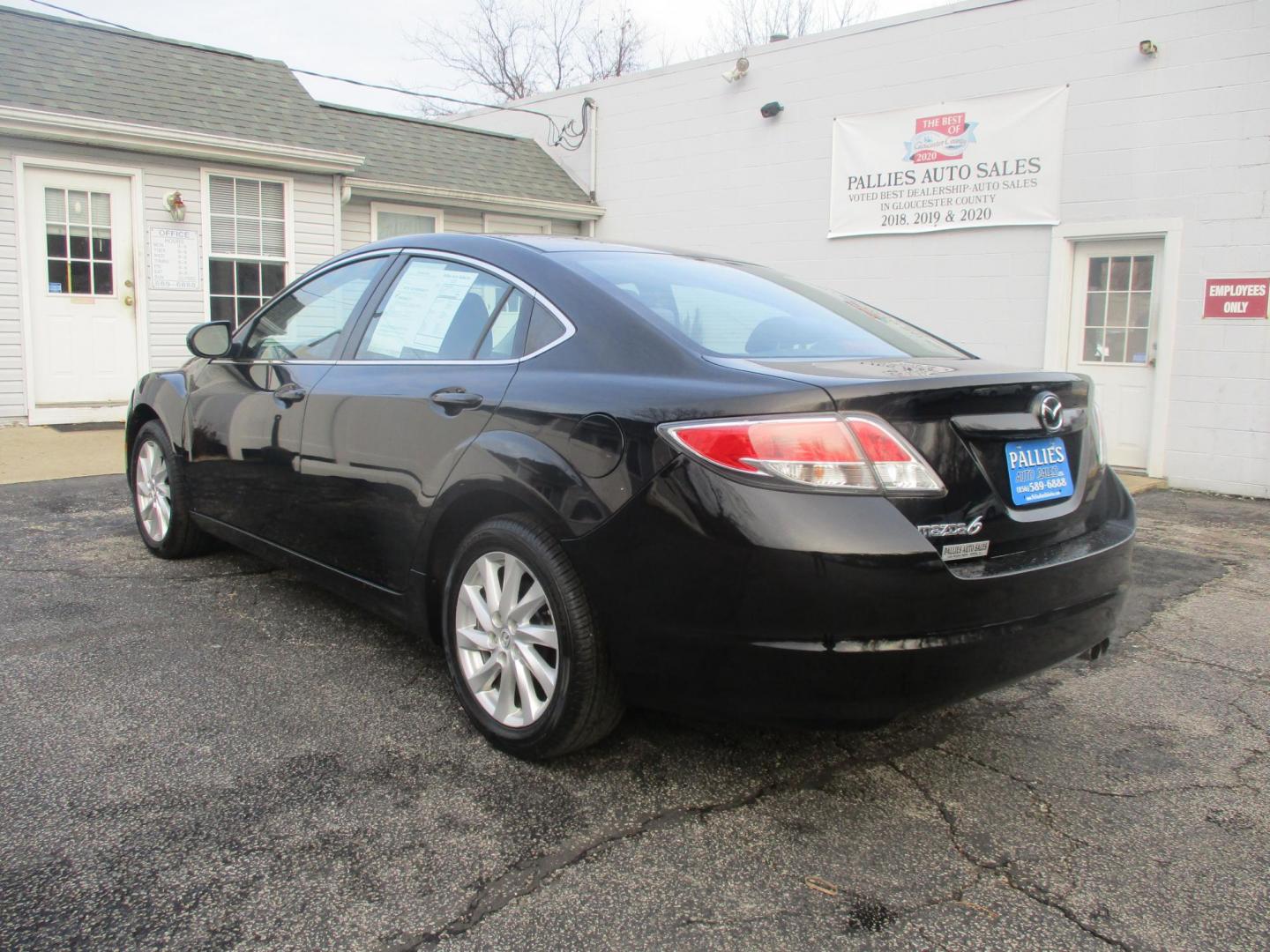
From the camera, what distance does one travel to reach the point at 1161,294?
8477mm

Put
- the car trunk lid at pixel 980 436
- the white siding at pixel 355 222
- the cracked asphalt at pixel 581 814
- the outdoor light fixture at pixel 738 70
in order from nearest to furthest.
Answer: the cracked asphalt at pixel 581 814, the car trunk lid at pixel 980 436, the outdoor light fixture at pixel 738 70, the white siding at pixel 355 222

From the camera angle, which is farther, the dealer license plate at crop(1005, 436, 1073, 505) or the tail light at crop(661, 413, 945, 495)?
the dealer license plate at crop(1005, 436, 1073, 505)

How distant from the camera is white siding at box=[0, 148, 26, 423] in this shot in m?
8.83

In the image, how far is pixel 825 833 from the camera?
2.36 m

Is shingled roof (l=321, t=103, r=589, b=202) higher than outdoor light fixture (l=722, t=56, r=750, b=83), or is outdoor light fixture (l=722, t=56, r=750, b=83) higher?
outdoor light fixture (l=722, t=56, r=750, b=83)

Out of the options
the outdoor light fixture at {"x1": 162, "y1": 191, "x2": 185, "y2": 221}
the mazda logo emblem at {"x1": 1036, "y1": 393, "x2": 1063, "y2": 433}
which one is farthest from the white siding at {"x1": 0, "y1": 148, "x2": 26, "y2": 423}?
the mazda logo emblem at {"x1": 1036, "y1": 393, "x2": 1063, "y2": 433}

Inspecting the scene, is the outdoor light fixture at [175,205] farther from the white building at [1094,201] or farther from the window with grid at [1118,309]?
the window with grid at [1118,309]

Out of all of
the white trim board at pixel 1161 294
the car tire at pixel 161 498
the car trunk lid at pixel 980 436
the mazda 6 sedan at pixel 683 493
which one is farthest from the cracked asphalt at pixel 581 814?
the white trim board at pixel 1161 294

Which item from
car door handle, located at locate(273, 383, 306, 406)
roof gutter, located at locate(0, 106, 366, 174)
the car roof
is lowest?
car door handle, located at locate(273, 383, 306, 406)

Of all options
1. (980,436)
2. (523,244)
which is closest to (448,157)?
(523,244)

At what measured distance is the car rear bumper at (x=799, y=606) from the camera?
2105 mm

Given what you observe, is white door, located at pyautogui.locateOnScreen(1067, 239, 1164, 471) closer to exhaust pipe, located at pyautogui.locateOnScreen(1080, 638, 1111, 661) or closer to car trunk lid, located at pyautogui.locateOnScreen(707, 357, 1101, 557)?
exhaust pipe, located at pyautogui.locateOnScreen(1080, 638, 1111, 661)

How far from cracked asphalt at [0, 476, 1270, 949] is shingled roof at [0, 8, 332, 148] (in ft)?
24.1

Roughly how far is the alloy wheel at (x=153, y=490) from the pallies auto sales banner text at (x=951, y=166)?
792 cm
